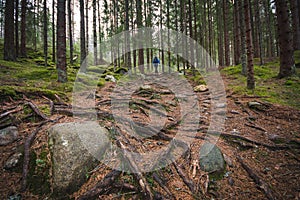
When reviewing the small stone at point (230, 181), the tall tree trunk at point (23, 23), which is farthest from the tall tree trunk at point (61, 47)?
the tall tree trunk at point (23, 23)

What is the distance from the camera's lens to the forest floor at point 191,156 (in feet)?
8.35

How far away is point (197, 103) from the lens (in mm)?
6941

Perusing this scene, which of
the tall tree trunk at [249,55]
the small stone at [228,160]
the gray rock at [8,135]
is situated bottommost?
the small stone at [228,160]

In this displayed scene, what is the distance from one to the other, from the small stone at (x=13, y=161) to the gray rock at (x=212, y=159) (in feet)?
10.9

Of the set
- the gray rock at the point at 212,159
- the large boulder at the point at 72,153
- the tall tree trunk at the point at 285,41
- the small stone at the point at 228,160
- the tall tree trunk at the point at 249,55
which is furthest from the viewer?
the tall tree trunk at the point at 285,41

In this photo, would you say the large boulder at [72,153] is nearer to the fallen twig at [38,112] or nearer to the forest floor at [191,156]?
the forest floor at [191,156]

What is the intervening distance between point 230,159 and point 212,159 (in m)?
0.45

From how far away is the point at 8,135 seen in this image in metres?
3.16

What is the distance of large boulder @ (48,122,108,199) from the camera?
2441 mm

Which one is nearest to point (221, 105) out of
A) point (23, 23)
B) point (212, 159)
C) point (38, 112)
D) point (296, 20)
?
point (212, 159)

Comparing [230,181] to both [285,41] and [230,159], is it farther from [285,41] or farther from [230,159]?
[285,41]

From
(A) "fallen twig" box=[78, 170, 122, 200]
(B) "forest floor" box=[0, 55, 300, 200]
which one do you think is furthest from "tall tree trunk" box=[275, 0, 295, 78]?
(A) "fallen twig" box=[78, 170, 122, 200]

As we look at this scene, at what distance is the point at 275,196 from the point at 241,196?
0.52 m

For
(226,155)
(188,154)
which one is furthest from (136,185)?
(226,155)
